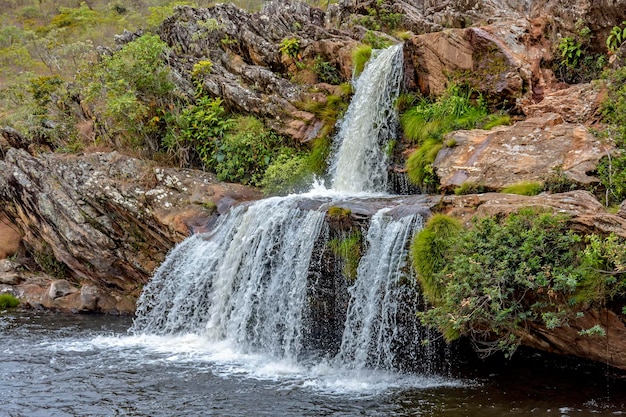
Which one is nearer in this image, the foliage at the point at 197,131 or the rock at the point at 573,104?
the rock at the point at 573,104

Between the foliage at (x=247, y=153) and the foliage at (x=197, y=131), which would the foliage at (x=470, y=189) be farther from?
the foliage at (x=197, y=131)

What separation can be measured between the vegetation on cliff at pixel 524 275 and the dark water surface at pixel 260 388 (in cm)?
106

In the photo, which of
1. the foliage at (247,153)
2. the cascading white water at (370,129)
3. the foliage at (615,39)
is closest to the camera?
the foliage at (615,39)

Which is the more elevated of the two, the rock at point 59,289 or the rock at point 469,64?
the rock at point 469,64

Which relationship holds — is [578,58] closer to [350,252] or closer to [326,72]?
[326,72]

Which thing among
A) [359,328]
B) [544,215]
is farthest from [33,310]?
[544,215]

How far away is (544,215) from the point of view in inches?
351

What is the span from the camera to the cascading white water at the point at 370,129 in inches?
637

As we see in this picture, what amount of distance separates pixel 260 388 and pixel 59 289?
10172 mm

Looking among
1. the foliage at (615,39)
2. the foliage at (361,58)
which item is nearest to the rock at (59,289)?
the foliage at (361,58)

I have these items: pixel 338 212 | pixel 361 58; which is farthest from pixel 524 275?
pixel 361 58

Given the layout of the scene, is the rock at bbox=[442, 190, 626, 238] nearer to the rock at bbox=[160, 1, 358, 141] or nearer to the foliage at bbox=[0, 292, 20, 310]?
Answer: the rock at bbox=[160, 1, 358, 141]

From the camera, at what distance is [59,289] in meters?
17.8

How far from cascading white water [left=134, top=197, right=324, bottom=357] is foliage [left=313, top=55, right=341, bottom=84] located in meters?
6.59
